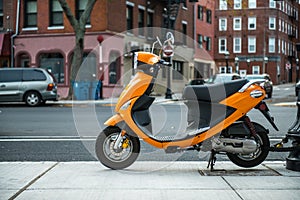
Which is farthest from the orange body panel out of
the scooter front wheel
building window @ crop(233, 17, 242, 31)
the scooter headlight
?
building window @ crop(233, 17, 242, 31)

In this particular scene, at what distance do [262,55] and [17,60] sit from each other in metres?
40.9

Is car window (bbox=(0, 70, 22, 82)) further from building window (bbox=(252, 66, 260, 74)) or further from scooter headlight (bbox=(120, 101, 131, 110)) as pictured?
building window (bbox=(252, 66, 260, 74))

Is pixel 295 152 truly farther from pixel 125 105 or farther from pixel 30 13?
pixel 30 13

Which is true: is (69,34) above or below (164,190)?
above

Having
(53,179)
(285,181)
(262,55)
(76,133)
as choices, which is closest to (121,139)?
(53,179)

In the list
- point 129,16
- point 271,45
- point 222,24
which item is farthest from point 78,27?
point 222,24

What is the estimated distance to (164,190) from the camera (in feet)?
19.0

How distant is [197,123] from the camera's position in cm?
685

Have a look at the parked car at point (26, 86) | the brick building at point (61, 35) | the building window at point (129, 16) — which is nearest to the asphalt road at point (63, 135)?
the parked car at point (26, 86)

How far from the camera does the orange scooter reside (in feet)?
22.0

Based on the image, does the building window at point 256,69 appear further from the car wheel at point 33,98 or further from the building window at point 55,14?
the car wheel at point 33,98

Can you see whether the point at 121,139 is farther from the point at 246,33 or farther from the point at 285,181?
the point at 246,33

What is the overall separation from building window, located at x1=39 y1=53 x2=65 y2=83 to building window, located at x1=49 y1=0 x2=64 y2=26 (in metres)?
1.90

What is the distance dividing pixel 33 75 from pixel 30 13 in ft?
32.6
